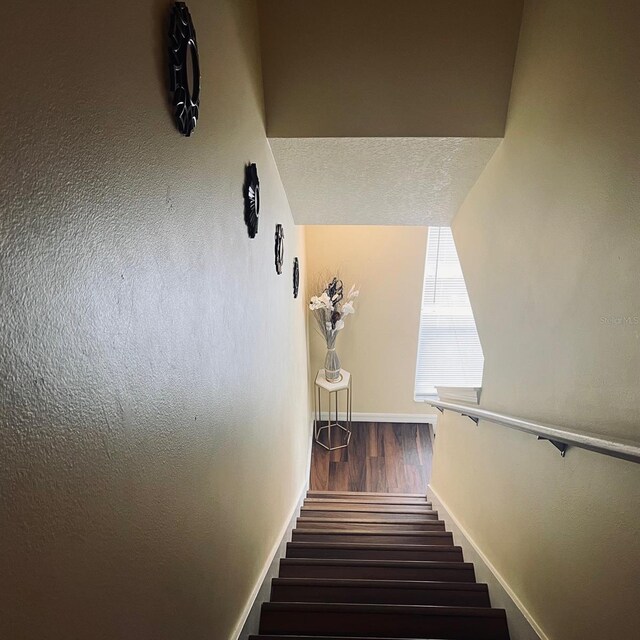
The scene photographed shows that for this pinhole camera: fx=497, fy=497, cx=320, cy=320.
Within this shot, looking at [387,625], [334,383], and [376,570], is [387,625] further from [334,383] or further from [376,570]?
[334,383]

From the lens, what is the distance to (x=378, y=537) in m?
3.08

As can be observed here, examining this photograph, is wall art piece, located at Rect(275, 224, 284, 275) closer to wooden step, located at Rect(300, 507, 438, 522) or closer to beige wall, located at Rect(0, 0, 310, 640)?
beige wall, located at Rect(0, 0, 310, 640)

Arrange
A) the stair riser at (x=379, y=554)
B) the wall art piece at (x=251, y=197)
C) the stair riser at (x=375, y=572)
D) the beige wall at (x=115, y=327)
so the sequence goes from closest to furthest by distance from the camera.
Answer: the beige wall at (x=115, y=327)
the wall art piece at (x=251, y=197)
the stair riser at (x=375, y=572)
the stair riser at (x=379, y=554)

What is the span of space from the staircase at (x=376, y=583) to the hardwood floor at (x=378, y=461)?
1.02 meters

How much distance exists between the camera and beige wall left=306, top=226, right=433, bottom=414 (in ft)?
16.3

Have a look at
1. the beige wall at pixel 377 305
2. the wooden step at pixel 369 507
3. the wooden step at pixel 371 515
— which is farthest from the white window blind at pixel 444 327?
the wooden step at pixel 371 515

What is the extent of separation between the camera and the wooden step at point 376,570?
251 centimetres

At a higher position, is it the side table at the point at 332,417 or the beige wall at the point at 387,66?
the beige wall at the point at 387,66

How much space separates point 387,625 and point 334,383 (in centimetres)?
304

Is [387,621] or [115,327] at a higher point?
[115,327]

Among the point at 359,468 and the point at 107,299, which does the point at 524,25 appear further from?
the point at 359,468

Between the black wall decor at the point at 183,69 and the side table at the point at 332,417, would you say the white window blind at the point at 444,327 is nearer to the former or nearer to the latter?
the side table at the point at 332,417

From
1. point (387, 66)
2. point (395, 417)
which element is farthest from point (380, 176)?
point (395, 417)

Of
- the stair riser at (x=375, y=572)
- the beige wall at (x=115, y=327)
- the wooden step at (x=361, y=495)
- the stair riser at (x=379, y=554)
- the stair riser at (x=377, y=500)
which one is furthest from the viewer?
the wooden step at (x=361, y=495)
